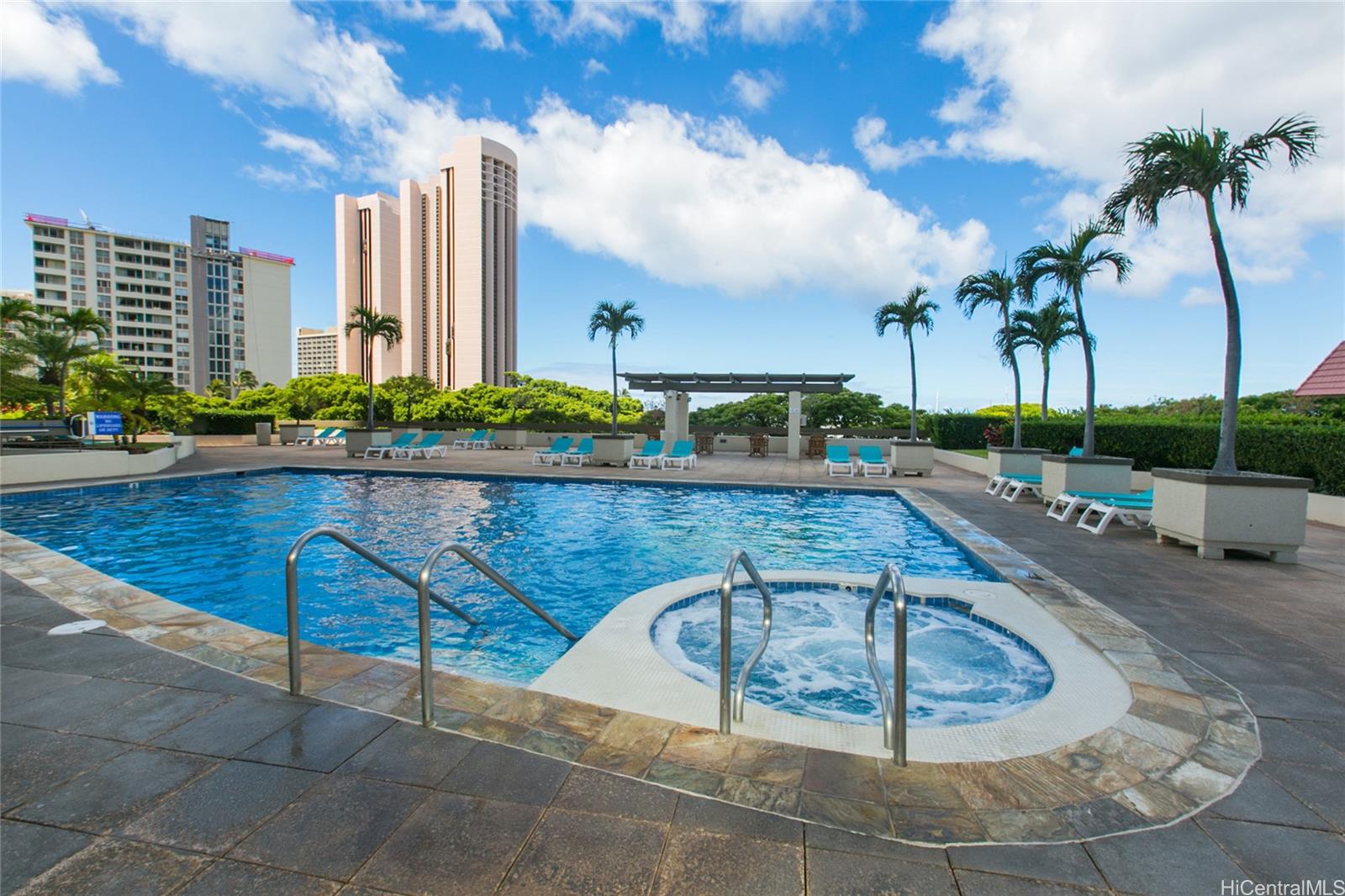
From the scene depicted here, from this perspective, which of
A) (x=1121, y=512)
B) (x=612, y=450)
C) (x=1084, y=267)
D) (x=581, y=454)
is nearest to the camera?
(x=1121, y=512)

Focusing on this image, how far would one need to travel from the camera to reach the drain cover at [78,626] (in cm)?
367

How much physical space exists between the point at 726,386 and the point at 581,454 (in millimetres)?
6241

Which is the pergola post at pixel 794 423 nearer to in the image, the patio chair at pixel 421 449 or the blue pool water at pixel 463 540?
the blue pool water at pixel 463 540

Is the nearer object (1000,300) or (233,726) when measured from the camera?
(233,726)

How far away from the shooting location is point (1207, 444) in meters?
12.5

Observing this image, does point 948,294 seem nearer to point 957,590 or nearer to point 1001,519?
point 1001,519

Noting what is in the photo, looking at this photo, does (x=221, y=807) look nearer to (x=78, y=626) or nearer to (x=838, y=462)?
(x=78, y=626)

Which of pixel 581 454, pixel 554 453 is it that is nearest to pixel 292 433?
pixel 554 453

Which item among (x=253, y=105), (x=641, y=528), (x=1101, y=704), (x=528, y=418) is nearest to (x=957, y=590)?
(x=1101, y=704)

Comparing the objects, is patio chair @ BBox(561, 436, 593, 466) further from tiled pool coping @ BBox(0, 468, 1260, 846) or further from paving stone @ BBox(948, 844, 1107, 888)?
paving stone @ BBox(948, 844, 1107, 888)

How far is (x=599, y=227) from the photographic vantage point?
23.3m

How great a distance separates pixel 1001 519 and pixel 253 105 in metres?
28.2

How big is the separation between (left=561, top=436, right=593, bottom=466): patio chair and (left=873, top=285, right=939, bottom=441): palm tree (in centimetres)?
957

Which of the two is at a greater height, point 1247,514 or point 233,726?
point 1247,514
